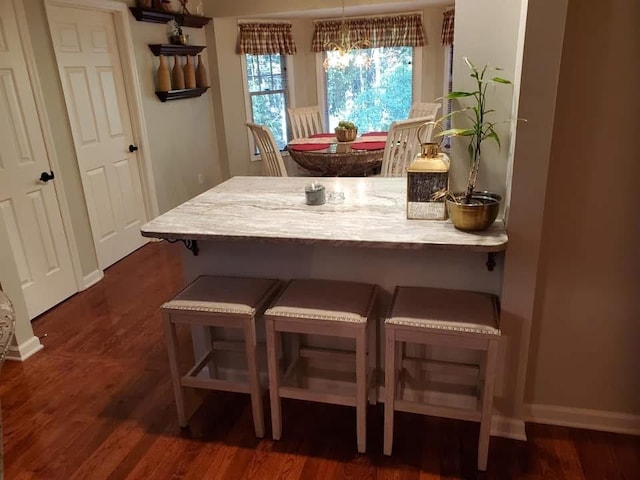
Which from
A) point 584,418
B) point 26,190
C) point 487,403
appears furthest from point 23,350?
point 584,418

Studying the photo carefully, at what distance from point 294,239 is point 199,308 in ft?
1.53

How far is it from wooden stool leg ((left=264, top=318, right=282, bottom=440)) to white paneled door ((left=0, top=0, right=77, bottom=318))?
1.81 m

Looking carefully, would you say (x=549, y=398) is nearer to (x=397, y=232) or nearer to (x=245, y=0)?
(x=397, y=232)

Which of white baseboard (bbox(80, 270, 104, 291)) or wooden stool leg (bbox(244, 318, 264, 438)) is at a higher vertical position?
wooden stool leg (bbox(244, 318, 264, 438))

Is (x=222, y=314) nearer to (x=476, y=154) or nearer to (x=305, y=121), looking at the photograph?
(x=476, y=154)

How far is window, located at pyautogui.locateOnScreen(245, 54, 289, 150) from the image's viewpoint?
5625 millimetres

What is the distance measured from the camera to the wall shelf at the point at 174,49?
4.29 m

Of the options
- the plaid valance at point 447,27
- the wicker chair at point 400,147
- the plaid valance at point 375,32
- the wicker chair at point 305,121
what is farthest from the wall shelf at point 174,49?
the plaid valance at point 447,27

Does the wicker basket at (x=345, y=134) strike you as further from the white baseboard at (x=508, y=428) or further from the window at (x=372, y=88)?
the white baseboard at (x=508, y=428)

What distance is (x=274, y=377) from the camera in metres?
1.92

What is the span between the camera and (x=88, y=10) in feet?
11.9

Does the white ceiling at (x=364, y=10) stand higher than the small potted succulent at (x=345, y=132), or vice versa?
the white ceiling at (x=364, y=10)

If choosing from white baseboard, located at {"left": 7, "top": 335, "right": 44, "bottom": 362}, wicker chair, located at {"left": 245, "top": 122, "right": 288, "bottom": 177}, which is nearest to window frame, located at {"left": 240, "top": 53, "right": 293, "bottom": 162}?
wicker chair, located at {"left": 245, "top": 122, "right": 288, "bottom": 177}

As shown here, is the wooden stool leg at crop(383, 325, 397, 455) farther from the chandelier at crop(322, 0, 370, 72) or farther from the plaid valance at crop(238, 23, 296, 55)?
the plaid valance at crop(238, 23, 296, 55)
